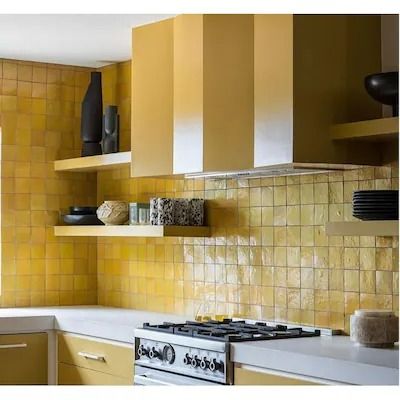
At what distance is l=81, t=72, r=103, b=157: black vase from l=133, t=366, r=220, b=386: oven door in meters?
1.62

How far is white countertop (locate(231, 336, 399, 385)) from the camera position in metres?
2.74

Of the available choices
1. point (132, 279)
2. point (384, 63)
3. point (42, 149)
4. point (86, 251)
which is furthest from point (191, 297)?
point (384, 63)

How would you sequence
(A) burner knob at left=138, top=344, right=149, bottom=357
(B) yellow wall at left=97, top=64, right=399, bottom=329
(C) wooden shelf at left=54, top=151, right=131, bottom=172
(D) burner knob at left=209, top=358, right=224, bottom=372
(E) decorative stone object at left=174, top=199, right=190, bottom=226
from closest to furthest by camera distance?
(D) burner knob at left=209, top=358, right=224, bottom=372 → (B) yellow wall at left=97, top=64, right=399, bottom=329 → (A) burner knob at left=138, top=344, right=149, bottom=357 → (E) decorative stone object at left=174, top=199, right=190, bottom=226 → (C) wooden shelf at left=54, top=151, right=131, bottom=172

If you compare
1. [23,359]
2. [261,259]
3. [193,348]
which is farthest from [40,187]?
[193,348]

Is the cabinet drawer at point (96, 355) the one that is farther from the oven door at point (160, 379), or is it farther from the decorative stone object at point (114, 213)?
the decorative stone object at point (114, 213)

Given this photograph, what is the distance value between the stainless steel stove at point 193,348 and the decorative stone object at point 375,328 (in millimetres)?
359

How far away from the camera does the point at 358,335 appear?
3.24 m

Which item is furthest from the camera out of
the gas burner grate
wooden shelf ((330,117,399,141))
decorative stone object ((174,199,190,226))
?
decorative stone object ((174,199,190,226))

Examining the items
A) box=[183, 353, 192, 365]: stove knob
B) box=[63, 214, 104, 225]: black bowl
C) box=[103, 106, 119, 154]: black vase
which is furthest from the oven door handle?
box=[103, 106, 119, 154]: black vase

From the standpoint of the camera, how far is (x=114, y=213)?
4.69 metres

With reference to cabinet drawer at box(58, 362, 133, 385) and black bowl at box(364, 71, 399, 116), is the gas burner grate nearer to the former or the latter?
cabinet drawer at box(58, 362, 133, 385)

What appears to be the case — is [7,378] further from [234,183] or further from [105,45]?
[105,45]

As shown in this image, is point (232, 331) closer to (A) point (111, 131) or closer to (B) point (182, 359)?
(B) point (182, 359)

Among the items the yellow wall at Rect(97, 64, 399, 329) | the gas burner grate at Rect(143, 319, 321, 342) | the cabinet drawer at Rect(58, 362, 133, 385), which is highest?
the yellow wall at Rect(97, 64, 399, 329)
